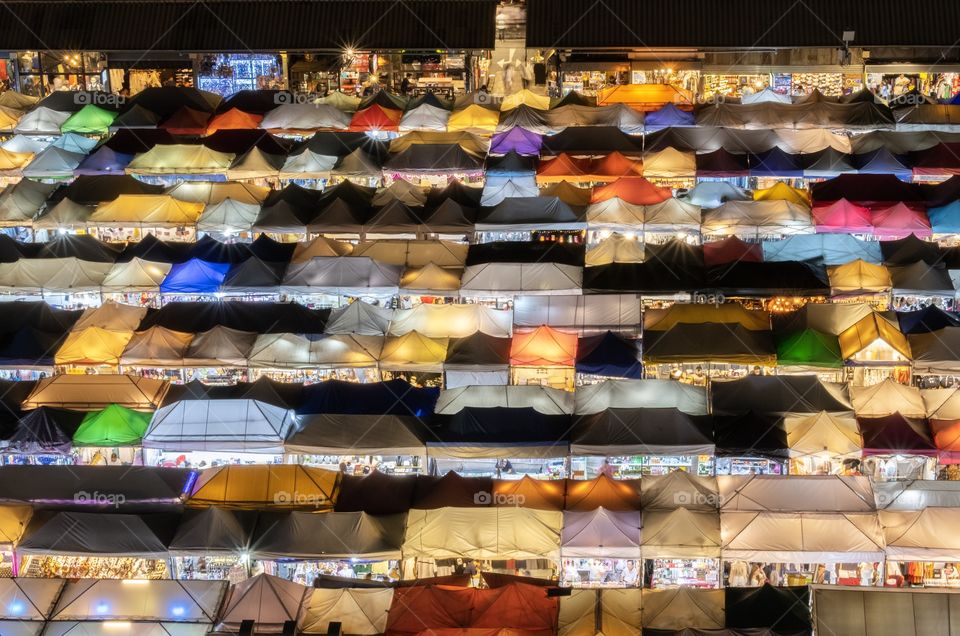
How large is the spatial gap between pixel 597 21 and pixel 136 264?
1314 centimetres

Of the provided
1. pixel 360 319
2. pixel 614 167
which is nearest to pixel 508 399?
pixel 360 319

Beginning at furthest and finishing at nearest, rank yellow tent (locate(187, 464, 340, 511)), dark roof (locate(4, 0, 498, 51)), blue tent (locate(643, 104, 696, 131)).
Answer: dark roof (locate(4, 0, 498, 51)), blue tent (locate(643, 104, 696, 131)), yellow tent (locate(187, 464, 340, 511))

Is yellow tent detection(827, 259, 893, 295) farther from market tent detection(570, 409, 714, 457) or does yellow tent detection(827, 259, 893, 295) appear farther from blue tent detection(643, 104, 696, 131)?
blue tent detection(643, 104, 696, 131)

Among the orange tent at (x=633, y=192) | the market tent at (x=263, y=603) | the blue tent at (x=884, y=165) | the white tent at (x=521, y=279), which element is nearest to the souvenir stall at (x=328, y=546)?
the market tent at (x=263, y=603)

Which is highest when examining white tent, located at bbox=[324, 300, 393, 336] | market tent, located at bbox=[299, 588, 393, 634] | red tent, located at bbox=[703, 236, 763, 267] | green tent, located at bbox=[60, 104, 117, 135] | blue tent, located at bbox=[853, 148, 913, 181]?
green tent, located at bbox=[60, 104, 117, 135]

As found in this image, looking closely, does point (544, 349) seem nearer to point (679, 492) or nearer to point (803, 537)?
point (679, 492)

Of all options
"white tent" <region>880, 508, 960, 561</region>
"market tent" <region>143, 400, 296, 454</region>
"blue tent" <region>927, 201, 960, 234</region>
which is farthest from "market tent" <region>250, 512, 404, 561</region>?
"blue tent" <region>927, 201, 960, 234</region>

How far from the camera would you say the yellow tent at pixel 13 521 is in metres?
18.7

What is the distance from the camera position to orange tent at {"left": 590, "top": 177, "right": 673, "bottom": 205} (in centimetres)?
2714

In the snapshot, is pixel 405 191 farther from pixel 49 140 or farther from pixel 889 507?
pixel 889 507

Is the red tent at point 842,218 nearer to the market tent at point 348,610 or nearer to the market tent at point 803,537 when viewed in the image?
the market tent at point 803,537

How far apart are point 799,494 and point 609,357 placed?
4.64m

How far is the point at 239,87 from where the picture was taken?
3459 centimetres

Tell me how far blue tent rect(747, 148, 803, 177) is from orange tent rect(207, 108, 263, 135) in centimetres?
1147
